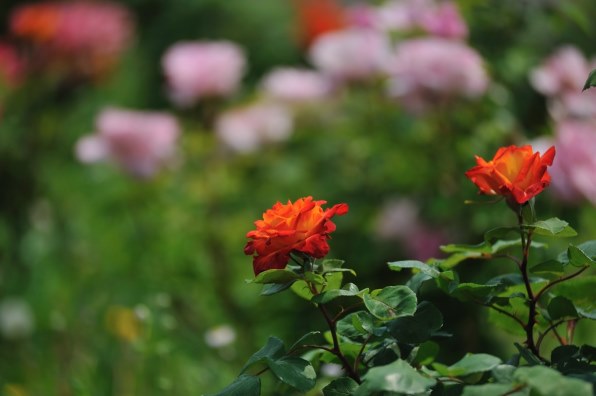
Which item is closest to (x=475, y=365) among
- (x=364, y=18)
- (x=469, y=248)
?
(x=469, y=248)

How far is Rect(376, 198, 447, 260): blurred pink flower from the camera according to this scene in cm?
189

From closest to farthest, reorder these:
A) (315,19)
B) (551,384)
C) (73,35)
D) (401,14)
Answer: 1. (551,384)
2. (401,14)
3. (73,35)
4. (315,19)

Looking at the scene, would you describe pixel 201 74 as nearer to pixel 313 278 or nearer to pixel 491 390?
pixel 313 278

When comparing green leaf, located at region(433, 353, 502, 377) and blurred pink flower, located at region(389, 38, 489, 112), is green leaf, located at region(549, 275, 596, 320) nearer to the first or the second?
green leaf, located at region(433, 353, 502, 377)

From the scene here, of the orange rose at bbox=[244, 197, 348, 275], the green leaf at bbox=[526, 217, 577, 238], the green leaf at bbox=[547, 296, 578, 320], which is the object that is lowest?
the green leaf at bbox=[547, 296, 578, 320]

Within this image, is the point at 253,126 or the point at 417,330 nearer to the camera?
the point at 417,330

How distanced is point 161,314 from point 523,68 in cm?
94

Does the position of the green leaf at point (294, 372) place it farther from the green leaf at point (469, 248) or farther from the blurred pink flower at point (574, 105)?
the blurred pink flower at point (574, 105)

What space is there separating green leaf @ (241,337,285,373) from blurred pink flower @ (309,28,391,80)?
1.34 m

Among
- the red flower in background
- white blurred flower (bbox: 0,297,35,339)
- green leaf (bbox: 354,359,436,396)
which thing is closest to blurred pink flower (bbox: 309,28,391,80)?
white blurred flower (bbox: 0,297,35,339)

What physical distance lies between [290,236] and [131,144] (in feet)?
5.26

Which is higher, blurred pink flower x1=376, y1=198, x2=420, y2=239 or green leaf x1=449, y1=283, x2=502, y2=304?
green leaf x1=449, y1=283, x2=502, y2=304

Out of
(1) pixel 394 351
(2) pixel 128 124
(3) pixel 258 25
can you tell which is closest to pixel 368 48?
(2) pixel 128 124

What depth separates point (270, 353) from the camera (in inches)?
29.7
